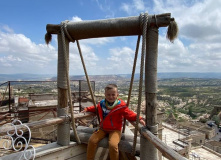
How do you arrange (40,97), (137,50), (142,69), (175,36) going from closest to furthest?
(142,69) < (175,36) < (137,50) < (40,97)

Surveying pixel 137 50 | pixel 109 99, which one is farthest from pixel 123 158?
pixel 137 50

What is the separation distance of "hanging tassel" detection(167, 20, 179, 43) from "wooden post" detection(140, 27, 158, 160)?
207 mm

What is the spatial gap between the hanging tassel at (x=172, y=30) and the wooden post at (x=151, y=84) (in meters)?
0.21

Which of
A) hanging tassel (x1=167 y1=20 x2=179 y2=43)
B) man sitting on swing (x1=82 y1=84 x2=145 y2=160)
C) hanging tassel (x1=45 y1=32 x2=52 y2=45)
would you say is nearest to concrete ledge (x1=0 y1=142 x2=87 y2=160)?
man sitting on swing (x1=82 y1=84 x2=145 y2=160)

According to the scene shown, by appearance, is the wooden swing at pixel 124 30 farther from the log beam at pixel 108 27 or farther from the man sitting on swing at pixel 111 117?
the man sitting on swing at pixel 111 117

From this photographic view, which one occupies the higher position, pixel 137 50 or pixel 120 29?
pixel 120 29

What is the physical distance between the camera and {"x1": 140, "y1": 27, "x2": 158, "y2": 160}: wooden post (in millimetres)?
2098

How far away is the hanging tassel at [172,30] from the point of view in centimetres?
213

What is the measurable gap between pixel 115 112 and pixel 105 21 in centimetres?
127

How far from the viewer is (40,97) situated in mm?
9867

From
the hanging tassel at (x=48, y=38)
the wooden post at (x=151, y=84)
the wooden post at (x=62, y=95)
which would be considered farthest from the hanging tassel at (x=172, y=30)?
the hanging tassel at (x=48, y=38)

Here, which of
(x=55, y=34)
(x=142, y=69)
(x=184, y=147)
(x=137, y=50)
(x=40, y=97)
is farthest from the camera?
(x=184, y=147)

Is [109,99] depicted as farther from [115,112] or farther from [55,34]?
[55,34]

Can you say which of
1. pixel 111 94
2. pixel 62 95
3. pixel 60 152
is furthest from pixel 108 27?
pixel 60 152
